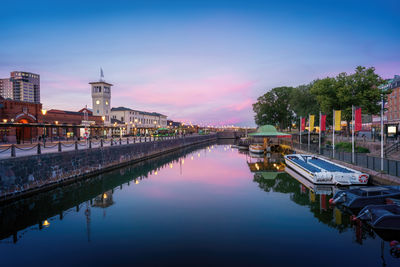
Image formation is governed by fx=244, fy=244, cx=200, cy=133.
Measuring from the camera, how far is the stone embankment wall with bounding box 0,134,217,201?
17.1 metres

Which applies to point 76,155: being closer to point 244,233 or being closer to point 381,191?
point 244,233

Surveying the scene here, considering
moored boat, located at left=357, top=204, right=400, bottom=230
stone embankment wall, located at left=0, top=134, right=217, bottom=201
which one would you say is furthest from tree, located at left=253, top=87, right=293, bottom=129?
moored boat, located at left=357, top=204, right=400, bottom=230

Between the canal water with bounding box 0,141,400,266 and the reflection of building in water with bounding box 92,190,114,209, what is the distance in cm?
7

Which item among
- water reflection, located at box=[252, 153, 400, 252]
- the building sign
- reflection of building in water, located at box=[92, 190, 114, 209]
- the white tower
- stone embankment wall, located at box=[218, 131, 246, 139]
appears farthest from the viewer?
stone embankment wall, located at box=[218, 131, 246, 139]

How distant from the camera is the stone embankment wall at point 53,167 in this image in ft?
56.1

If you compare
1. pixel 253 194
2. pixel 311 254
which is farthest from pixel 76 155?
pixel 311 254

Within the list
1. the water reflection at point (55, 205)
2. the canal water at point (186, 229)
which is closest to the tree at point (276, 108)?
the canal water at point (186, 229)

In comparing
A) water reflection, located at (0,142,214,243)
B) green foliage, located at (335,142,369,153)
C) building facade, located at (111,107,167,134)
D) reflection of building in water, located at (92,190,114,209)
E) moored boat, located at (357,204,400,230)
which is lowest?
reflection of building in water, located at (92,190,114,209)

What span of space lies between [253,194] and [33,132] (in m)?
41.4

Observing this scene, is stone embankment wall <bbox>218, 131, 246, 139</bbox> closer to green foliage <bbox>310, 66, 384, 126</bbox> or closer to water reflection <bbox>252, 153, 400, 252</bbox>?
green foliage <bbox>310, 66, 384, 126</bbox>

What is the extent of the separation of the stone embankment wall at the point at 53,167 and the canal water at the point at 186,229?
3.61 feet

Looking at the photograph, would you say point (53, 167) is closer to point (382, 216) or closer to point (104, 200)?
point (104, 200)

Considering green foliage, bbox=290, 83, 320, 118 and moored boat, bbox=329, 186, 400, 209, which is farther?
green foliage, bbox=290, 83, 320, 118

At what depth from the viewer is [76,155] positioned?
24.8 metres
